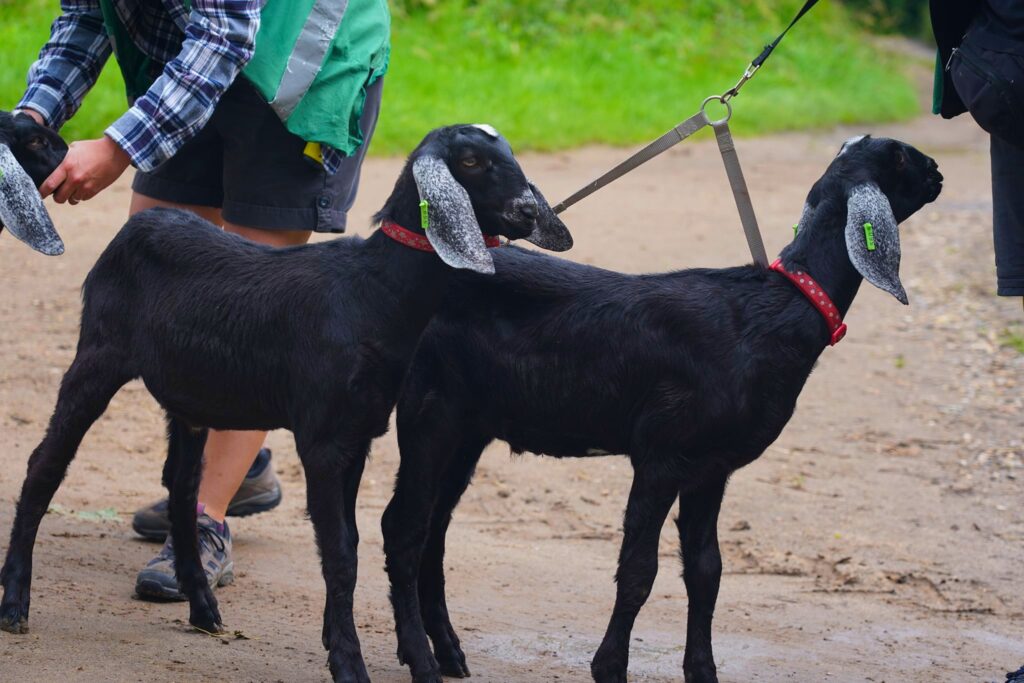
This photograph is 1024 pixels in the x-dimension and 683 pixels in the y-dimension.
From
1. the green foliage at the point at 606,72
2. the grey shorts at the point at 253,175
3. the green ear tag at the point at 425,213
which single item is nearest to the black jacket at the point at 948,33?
→ the green ear tag at the point at 425,213

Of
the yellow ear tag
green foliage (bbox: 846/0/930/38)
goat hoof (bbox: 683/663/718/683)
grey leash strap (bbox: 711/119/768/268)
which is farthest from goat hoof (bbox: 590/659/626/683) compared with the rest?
green foliage (bbox: 846/0/930/38)

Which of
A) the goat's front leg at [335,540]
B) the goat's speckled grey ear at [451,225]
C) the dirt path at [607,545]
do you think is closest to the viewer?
the goat's speckled grey ear at [451,225]

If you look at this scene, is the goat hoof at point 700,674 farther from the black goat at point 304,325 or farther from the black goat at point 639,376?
the black goat at point 304,325

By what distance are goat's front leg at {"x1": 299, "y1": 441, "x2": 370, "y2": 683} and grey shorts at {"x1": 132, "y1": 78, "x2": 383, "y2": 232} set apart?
114 cm

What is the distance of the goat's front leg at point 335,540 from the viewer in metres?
3.73

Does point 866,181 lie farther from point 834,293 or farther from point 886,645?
point 886,645

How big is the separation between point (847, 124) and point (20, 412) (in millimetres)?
16070

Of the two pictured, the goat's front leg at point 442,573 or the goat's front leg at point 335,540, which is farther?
the goat's front leg at point 442,573

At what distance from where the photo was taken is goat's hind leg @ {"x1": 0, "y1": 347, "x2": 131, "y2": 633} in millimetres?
4117

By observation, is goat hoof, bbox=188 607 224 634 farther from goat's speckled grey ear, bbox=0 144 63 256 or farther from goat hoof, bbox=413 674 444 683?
goat's speckled grey ear, bbox=0 144 63 256

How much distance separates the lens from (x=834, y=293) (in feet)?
13.2

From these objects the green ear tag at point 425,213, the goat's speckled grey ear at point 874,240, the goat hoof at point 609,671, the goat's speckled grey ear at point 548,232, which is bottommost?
the goat hoof at point 609,671

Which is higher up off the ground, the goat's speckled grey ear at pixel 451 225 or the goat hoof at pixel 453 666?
the goat's speckled grey ear at pixel 451 225

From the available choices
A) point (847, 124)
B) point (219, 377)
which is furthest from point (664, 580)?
point (847, 124)
